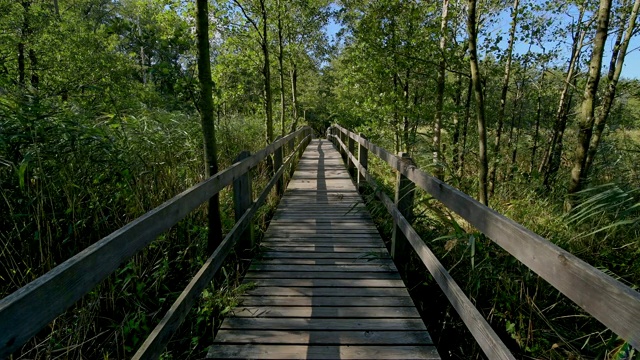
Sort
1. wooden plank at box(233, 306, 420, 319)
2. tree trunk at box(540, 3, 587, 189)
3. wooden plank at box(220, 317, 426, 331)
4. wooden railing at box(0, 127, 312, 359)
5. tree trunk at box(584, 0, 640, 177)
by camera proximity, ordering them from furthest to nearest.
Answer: tree trunk at box(540, 3, 587, 189) < tree trunk at box(584, 0, 640, 177) < wooden plank at box(233, 306, 420, 319) < wooden plank at box(220, 317, 426, 331) < wooden railing at box(0, 127, 312, 359)

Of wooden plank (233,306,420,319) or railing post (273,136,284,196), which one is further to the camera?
railing post (273,136,284,196)

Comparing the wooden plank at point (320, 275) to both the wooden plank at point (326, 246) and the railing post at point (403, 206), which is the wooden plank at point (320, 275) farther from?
the wooden plank at point (326, 246)

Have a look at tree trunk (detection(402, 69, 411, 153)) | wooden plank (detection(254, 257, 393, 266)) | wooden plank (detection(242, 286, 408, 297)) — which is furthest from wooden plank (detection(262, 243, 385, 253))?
tree trunk (detection(402, 69, 411, 153))

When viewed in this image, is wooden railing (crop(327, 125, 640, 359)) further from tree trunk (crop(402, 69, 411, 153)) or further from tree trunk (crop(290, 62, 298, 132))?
tree trunk (crop(290, 62, 298, 132))

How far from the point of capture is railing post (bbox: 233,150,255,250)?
3.21m

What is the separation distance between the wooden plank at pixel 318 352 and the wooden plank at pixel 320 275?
920 millimetres

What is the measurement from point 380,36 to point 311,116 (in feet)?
95.9

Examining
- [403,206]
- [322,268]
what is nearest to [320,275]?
[322,268]

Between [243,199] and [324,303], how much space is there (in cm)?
128

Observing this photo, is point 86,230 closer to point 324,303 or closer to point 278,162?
point 324,303

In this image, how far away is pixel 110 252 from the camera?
4.02ft

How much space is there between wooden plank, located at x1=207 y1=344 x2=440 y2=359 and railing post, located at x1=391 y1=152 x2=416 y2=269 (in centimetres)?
120

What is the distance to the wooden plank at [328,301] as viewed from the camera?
2.63 metres

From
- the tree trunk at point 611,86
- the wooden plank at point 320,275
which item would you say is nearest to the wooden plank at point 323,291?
the wooden plank at point 320,275
